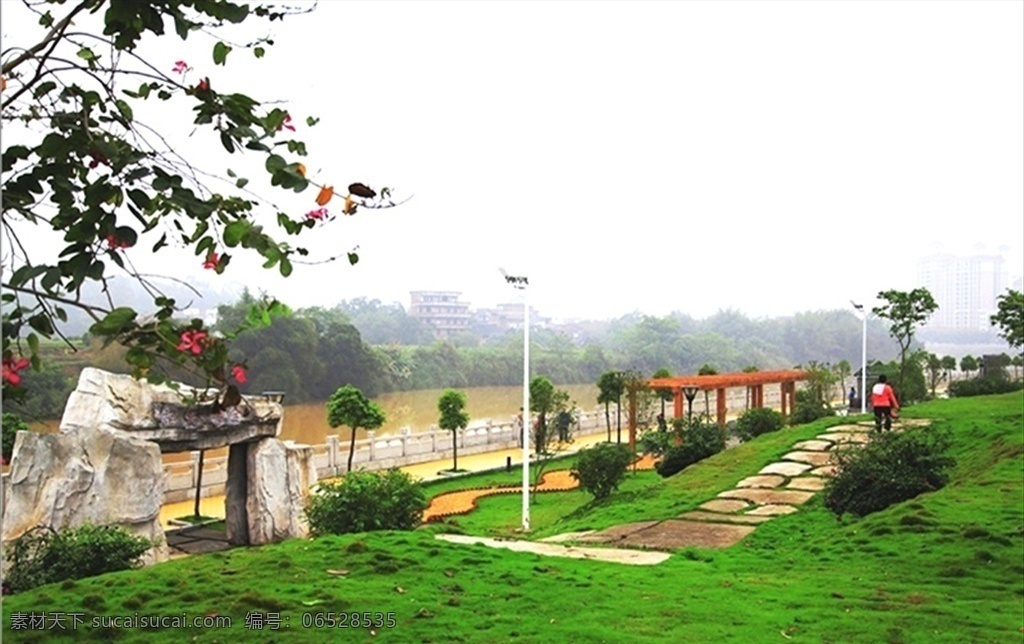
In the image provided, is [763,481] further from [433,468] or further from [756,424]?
[433,468]

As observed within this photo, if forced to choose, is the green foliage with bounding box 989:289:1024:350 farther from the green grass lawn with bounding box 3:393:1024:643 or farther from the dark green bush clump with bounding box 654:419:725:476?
the green grass lawn with bounding box 3:393:1024:643

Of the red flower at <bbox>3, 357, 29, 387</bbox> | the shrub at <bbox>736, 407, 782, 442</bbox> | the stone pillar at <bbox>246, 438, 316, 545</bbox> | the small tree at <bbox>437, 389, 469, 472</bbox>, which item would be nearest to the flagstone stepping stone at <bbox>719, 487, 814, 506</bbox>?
the stone pillar at <bbox>246, 438, 316, 545</bbox>

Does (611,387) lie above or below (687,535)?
above

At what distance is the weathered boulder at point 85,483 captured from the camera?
8.83 meters

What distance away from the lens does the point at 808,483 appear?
9.91 meters

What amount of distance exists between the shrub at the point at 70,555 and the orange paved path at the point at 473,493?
621 centimetres

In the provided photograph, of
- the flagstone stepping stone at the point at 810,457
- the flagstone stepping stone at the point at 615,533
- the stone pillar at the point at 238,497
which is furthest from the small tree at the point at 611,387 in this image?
the flagstone stepping stone at the point at 615,533

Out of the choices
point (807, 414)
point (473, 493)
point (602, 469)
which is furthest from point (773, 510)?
point (807, 414)

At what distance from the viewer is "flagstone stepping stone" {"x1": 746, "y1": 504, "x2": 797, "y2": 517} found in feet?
28.0

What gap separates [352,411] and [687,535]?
10518mm

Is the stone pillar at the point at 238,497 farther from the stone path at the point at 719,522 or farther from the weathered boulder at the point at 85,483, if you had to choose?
the stone path at the point at 719,522

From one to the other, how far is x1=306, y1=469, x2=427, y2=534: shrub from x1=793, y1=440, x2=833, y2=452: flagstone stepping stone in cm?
588

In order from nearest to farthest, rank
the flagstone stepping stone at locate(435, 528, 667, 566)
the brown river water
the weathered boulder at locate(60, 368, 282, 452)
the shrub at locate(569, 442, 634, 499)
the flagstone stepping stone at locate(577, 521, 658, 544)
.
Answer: the flagstone stepping stone at locate(435, 528, 667, 566) < the flagstone stepping stone at locate(577, 521, 658, 544) < the weathered boulder at locate(60, 368, 282, 452) < the shrub at locate(569, 442, 634, 499) < the brown river water

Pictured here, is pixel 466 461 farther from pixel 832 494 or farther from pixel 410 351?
pixel 410 351
